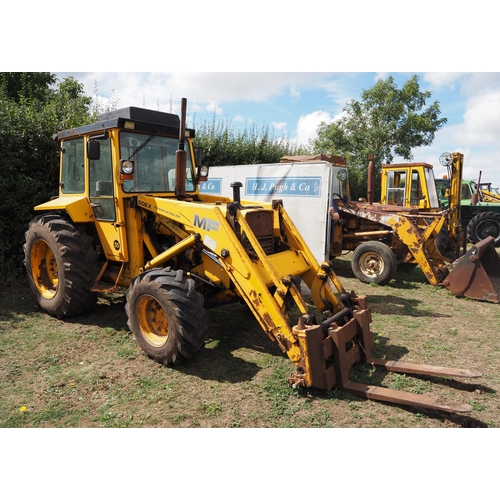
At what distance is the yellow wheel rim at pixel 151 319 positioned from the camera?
4605mm

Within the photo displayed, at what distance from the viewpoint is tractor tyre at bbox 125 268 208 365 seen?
419cm

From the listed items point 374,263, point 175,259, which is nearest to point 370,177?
point 374,263

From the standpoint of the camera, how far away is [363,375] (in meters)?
4.27

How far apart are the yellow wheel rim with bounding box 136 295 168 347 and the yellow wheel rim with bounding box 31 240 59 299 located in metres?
2.22

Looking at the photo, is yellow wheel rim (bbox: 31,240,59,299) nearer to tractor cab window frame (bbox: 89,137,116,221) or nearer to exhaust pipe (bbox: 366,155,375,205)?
tractor cab window frame (bbox: 89,137,116,221)

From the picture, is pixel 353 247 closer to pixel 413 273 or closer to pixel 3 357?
pixel 413 273

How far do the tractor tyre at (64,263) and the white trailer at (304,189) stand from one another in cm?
384

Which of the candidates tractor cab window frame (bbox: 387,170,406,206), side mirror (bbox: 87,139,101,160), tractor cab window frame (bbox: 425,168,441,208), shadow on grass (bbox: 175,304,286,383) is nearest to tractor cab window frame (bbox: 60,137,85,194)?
side mirror (bbox: 87,139,101,160)

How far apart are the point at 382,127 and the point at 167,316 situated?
19.0m

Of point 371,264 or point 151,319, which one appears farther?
point 371,264

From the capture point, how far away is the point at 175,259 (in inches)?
207

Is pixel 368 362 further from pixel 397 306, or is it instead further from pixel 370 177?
pixel 370 177

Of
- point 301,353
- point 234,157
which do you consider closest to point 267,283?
point 301,353

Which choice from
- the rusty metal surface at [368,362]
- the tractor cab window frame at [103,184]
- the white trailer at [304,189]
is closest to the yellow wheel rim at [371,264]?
the white trailer at [304,189]
